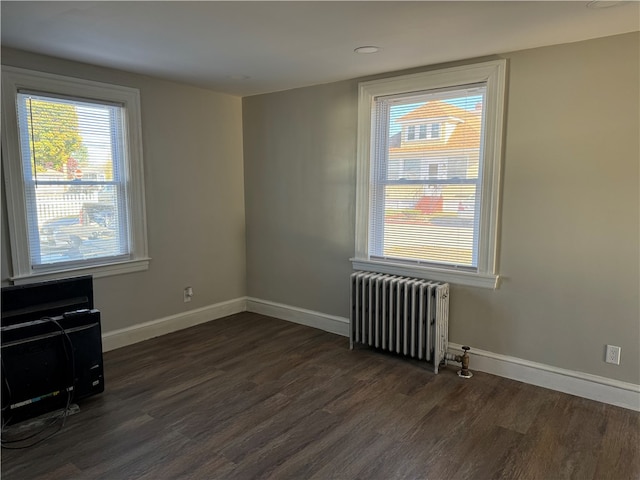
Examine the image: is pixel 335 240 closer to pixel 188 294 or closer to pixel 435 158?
pixel 435 158

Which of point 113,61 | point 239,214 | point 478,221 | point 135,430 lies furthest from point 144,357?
point 478,221

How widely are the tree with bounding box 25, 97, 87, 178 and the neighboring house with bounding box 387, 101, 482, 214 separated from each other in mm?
2668

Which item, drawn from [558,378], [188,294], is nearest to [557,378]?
[558,378]

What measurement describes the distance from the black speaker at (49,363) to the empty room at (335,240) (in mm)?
14

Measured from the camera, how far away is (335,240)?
167 inches

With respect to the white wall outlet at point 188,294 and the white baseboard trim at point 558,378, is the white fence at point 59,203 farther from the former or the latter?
the white baseboard trim at point 558,378

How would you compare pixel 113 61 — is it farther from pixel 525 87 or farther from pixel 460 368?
pixel 460 368

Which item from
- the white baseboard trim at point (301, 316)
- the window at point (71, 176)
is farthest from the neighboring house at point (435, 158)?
the window at point (71, 176)

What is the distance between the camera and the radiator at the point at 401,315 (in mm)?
3396

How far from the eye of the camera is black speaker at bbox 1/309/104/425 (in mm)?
2557

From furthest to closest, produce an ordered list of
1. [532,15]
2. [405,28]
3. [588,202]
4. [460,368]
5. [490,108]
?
[460,368] < [490,108] < [588,202] < [405,28] < [532,15]

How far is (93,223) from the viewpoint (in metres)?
3.67

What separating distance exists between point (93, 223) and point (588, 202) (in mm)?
3887

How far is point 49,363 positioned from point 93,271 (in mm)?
1114
